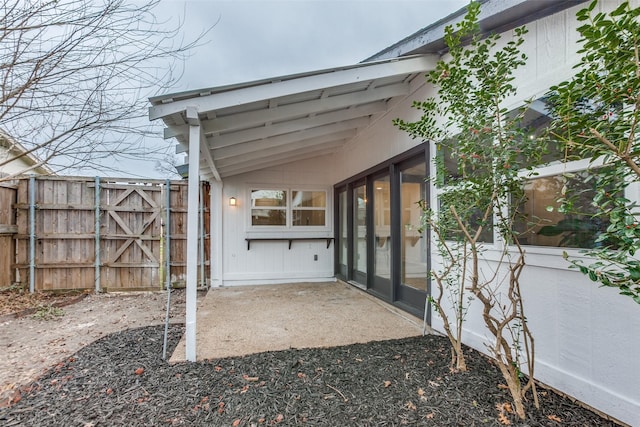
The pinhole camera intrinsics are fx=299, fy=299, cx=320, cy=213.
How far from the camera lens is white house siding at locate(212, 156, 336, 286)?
625 cm

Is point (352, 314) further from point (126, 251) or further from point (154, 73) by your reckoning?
point (126, 251)

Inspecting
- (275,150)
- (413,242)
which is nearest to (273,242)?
(275,150)

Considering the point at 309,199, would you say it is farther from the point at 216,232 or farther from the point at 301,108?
the point at 301,108

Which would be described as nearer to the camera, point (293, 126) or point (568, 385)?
point (568, 385)

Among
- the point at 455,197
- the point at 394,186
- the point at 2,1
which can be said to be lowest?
the point at 455,197

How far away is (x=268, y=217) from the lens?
6.50 meters

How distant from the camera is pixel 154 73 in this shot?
3.68 metres

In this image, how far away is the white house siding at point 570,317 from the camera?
1.79 meters

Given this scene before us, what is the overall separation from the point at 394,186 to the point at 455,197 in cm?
216

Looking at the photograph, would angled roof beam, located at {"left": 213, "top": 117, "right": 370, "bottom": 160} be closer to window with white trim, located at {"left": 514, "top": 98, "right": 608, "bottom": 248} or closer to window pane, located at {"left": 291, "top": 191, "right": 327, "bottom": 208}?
window pane, located at {"left": 291, "top": 191, "right": 327, "bottom": 208}

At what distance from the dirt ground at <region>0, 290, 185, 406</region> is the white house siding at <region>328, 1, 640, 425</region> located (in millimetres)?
3979

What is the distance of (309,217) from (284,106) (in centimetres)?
353

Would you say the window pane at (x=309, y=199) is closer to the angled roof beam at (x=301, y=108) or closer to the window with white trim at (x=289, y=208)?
the window with white trim at (x=289, y=208)

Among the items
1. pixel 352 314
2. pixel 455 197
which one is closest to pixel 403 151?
pixel 455 197
